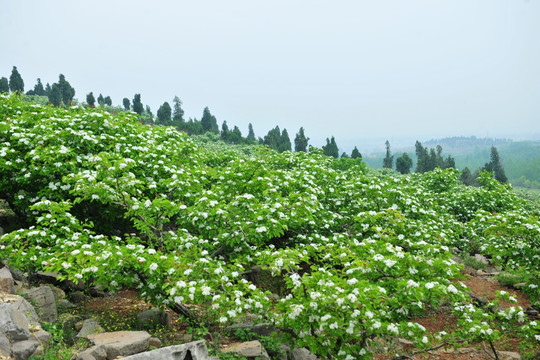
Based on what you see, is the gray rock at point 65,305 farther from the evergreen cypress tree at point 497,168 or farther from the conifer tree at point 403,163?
the evergreen cypress tree at point 497,168

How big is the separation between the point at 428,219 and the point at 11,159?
671 inches

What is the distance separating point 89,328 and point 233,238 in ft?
14.0

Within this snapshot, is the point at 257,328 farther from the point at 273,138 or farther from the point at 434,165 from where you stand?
the point at 434,165

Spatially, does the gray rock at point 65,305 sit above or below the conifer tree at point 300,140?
below

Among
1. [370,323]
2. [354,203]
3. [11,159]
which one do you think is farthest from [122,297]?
[354,203]

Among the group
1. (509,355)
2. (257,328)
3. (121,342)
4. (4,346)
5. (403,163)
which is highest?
(403,163)

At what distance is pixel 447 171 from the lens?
2617cm

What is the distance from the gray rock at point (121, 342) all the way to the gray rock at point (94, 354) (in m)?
0.21

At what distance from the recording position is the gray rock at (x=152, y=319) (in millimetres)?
9664

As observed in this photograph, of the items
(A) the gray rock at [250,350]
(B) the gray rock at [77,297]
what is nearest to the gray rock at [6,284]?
(B) the gray rock at [77,297]

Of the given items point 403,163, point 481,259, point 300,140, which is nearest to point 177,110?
point 300,140

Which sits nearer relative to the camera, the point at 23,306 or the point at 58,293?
the point at 23,306

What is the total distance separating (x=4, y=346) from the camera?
21.2ft

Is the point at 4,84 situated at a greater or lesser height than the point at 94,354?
greater
